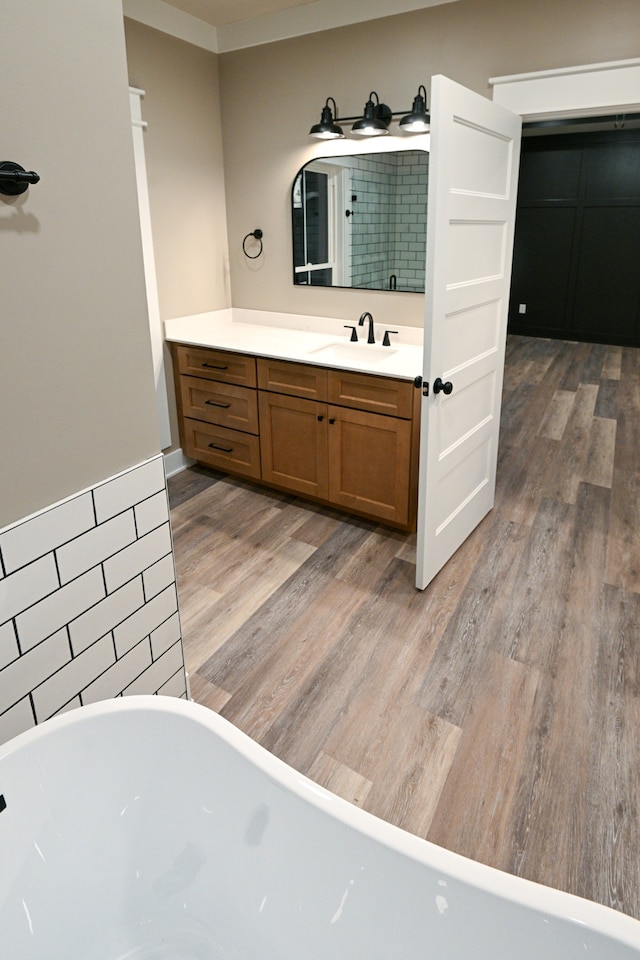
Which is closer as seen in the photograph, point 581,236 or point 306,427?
point 306,427

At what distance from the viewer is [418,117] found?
285 cm

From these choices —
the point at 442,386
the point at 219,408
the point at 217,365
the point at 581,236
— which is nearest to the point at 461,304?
the point at 442,386

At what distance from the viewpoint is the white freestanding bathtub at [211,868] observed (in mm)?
1010

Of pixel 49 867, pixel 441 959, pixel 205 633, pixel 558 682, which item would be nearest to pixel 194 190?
pixel 205 633

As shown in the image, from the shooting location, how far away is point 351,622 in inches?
95.7

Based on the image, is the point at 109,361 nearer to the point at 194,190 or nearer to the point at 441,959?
the point at 441,959

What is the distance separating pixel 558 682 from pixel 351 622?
0.78 m

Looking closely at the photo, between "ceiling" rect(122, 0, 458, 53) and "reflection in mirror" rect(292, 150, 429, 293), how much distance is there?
0.61 meters

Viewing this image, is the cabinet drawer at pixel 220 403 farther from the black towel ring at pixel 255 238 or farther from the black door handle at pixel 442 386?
the black door handle at pixel 442 386

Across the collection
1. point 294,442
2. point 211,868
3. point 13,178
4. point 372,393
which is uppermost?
point 13,178

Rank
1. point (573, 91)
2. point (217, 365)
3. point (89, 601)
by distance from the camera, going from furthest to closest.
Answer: point (217, 365) → point (573, 91) → point (89, 601)

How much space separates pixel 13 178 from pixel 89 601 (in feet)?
2.76

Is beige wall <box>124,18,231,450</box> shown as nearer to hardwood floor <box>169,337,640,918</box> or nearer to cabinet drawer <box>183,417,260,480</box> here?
cabinet drawer <box>183,417,260,480</box>

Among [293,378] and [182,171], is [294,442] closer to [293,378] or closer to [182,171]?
[293,378]
